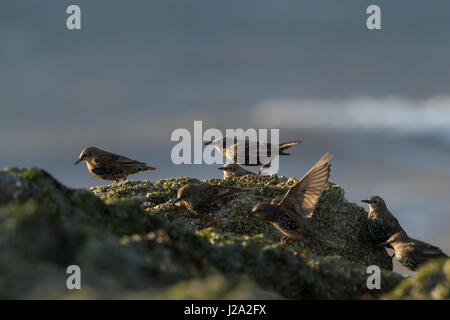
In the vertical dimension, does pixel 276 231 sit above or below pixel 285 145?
below

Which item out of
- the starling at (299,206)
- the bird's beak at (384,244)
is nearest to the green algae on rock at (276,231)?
the bird's beak at (384,244)

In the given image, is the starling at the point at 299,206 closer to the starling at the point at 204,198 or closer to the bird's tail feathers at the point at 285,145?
the starling at the point at 204,198

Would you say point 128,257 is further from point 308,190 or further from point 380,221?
point 380,221

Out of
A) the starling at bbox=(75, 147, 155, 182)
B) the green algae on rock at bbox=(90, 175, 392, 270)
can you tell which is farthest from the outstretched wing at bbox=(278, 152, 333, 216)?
the starling at bbox=(75, 147, 155, 182)

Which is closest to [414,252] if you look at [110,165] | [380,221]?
[380,221]

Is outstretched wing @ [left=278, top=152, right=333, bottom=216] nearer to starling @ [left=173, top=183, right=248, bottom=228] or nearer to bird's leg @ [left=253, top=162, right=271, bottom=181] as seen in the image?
starling @ [left=173, top=183, right=248, bottom=228]

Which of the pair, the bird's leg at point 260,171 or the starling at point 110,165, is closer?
the bird's leg at point 260,171
